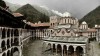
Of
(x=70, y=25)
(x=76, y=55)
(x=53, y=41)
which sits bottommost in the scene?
(x=76, y=55)

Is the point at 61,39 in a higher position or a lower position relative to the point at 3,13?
lower

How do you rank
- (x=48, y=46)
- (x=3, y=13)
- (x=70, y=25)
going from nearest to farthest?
1. (x=3, y=13)
2. (x=48, y=46)
3. (x=70, y=25)

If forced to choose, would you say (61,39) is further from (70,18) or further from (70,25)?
(70,18)

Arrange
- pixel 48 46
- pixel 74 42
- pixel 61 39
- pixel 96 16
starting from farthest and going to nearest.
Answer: pixel 96 16 → pixel 48 46 → pixel 61 39 → pixel 74 42

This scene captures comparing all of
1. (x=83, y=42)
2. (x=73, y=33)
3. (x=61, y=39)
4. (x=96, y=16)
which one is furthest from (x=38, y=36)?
(x=96, y=16)

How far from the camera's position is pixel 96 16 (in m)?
190

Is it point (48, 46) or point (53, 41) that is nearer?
point (53, 41)

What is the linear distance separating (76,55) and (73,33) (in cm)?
1264

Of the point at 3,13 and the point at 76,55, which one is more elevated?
the point at 3,13

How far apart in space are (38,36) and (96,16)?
110880 mm

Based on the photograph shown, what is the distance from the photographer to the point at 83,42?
43.3 meters

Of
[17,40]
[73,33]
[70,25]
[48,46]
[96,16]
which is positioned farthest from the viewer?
[96,16]

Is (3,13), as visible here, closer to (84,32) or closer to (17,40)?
(17,40)

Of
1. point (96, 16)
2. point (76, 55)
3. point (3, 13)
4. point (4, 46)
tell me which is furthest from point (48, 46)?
point (96, 16)
